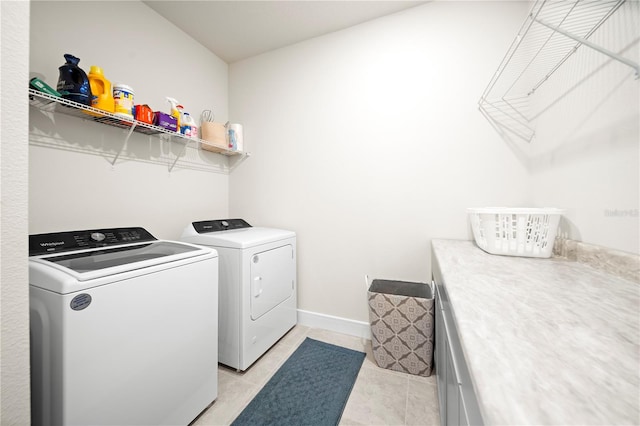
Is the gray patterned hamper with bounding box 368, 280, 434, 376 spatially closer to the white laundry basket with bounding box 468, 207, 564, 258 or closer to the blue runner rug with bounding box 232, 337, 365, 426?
the blue runner rug with bounding box 232, 337, 365, 426

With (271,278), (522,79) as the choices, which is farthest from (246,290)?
(522,79)

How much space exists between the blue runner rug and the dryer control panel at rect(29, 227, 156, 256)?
1.24 metres

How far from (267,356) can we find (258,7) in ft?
8.89

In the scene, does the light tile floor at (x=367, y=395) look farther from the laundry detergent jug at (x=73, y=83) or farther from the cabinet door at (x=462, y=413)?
the laundry detergent jug at (x=73, y=83)

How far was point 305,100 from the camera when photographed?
7.23ft

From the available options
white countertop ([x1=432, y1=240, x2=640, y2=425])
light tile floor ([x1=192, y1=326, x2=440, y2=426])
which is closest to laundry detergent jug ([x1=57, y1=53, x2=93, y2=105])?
light tile floor ([x1=192, y1=326, x2=440, y2=426])

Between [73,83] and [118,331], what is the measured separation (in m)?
1.29

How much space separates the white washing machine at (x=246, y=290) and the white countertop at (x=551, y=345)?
1.24 m

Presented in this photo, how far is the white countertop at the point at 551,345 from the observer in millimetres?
329

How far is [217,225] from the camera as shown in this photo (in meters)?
1.97

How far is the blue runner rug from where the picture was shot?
4.18 ft

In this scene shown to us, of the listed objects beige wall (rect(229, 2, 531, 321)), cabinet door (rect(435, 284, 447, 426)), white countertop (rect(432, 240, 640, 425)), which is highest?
beige wall (rect(229, 2, 531, 321))

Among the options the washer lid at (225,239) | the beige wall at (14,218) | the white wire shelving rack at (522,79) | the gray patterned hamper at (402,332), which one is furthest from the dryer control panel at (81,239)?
the white wire shelving rack at (522,79)

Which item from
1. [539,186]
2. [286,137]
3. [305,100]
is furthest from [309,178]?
[539,186]
